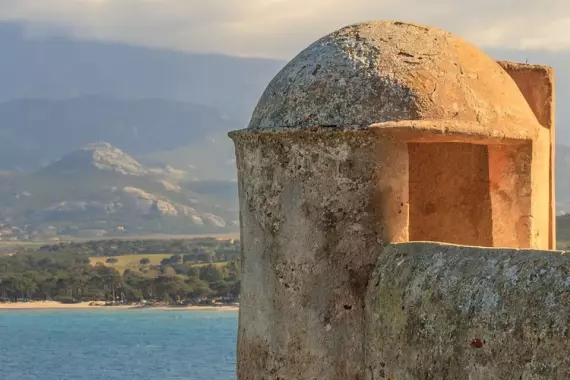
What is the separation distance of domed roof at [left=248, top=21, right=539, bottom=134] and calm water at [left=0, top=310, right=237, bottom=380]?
5415cm

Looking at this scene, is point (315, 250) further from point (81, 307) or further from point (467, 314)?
point (81, 307)

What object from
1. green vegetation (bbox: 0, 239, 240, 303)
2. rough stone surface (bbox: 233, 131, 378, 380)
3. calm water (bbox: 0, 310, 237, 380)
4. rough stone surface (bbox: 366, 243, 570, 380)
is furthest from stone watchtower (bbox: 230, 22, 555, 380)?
green vegetation (bbox: 0, 239, 240, 303)

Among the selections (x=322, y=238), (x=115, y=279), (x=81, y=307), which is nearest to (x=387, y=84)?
(x=322, y=238)

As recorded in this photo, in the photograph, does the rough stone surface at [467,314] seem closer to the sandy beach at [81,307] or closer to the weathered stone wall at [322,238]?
the weathered stone wall at [322,238]

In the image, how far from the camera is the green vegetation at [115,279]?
101 meters

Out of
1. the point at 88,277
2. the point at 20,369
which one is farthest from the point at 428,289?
the point at 88,277

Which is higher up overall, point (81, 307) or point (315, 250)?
point (315, 250)

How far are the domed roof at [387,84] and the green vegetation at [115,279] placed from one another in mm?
87751

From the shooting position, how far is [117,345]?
282ft

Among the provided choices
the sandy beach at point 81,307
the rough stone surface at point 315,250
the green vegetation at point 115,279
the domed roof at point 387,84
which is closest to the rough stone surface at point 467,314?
the rough stone surface at point 315,250

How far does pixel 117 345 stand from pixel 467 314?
8282cm

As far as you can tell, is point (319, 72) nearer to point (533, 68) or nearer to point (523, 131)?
point (523, 131)

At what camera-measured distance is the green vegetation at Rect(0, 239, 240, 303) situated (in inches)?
3971

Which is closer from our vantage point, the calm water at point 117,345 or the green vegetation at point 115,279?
the calm water at point 117,345
